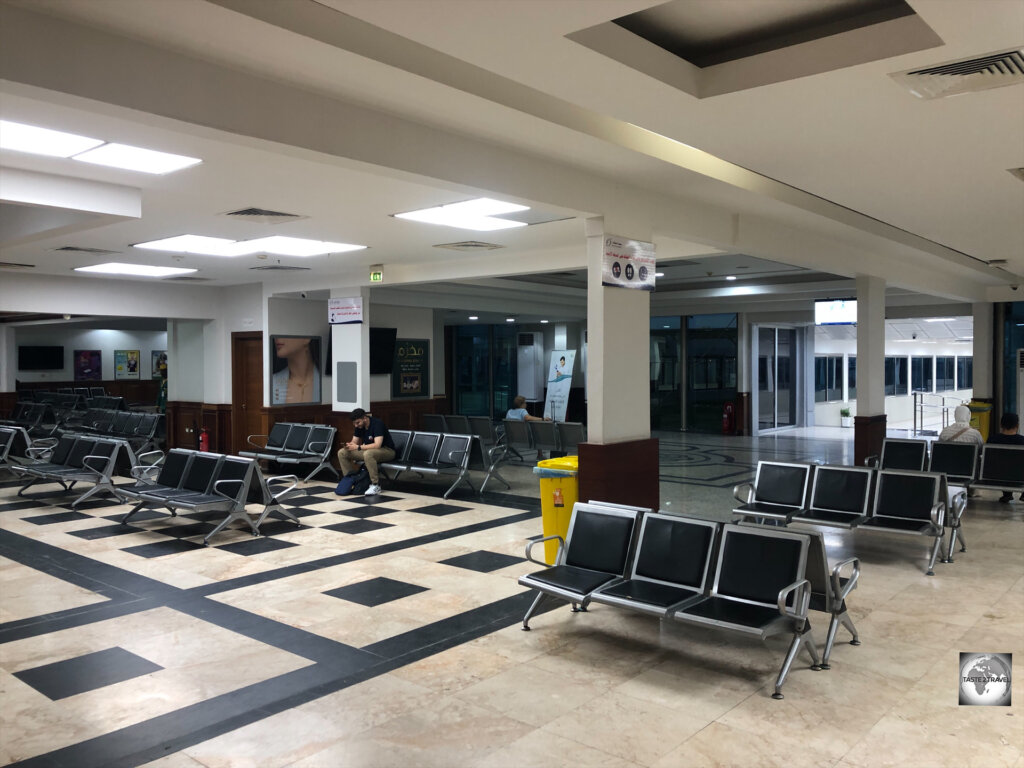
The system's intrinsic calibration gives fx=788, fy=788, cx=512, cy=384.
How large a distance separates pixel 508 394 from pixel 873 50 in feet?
61.6

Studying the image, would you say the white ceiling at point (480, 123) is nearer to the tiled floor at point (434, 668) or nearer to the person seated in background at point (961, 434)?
the person seated in background at point (961, 434)

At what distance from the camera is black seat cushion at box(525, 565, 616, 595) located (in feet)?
15.1

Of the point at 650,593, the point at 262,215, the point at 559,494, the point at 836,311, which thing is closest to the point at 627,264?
the point at 559,494

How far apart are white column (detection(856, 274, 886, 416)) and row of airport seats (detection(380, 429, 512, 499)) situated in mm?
5099

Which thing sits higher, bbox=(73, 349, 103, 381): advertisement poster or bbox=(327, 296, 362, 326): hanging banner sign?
bbox=(327, 296, 362, 326): hanging banner sign

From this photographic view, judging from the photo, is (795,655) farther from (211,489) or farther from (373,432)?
(373,432)

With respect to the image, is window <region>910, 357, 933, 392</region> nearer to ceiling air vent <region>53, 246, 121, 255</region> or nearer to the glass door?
the glass door

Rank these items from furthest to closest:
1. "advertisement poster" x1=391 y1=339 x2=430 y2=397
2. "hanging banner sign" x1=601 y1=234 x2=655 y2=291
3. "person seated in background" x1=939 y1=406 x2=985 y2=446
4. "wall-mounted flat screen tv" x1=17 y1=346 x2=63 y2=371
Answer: "wall-mounted flat screen tv" x1=17 y1=346 x2=63 y2=371, "advertisement poster" x1=391 y1=339 x2=430 y2=397, "person seated in background" x1=939 y1=406 x2=985 y2=446, "hanging banner sign" x1=601 y1=234 x2=655 y2=291

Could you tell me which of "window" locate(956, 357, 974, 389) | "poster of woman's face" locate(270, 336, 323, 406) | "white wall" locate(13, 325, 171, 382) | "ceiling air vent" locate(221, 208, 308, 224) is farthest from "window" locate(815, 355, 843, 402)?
"white wall" locate(13, 325, 171, 382)

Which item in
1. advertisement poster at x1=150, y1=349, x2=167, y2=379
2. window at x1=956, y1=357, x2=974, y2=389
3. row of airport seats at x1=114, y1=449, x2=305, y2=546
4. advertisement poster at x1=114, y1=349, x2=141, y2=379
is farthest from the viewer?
window at x1=956, y1=357, x2=974, y2=389

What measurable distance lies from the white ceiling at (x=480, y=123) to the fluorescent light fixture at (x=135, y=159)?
192 millimetres

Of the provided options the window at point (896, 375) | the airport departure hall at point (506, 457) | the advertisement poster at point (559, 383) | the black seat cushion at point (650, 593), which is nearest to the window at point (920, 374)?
the window at point (896, 375)

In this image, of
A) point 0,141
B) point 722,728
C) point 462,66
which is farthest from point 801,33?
point 0,141

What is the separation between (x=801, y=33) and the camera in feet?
12.1
